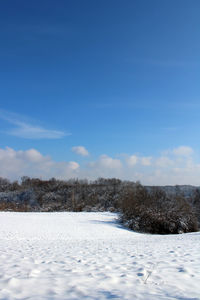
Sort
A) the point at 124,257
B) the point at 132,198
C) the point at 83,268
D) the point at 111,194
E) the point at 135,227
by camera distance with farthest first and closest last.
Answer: the point at 111,194 → the point at 132,198 → the point at 135,227 → the point at 124,257 → the point at 83,268

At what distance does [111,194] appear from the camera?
1886 inches

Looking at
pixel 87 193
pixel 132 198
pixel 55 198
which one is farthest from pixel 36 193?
pixel 132 198

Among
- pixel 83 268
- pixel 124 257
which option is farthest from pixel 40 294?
pixel 124 257

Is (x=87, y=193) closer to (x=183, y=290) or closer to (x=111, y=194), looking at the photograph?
(x=111, y=194)

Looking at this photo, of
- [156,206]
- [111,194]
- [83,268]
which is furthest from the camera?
[111,194]

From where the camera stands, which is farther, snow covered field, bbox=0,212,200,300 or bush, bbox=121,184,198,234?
bush, bbox=121,184,198,234

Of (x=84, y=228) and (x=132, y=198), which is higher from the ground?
(x=132, y=198)

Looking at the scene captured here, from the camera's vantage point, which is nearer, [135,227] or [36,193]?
[135,227]

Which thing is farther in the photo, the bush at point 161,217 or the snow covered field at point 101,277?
the bush at point 161,217

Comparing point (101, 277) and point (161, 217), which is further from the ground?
point (101, 277)

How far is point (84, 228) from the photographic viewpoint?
17953mm

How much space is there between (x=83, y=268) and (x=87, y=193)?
47.1m

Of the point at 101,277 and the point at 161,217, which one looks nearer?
the point at 101,277

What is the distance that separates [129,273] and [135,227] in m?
15.6
